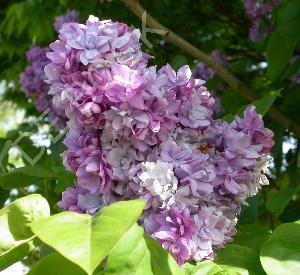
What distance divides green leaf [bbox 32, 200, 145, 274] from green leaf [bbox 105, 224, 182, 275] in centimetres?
8

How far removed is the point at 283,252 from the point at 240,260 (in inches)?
2.9

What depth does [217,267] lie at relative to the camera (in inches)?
35.1

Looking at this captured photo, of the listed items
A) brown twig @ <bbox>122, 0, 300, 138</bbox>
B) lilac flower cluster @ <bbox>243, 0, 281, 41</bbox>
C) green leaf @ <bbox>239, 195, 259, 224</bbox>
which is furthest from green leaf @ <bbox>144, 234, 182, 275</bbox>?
lilac flower cluster @ <bbox>243, 0, 281, 41</bbox>

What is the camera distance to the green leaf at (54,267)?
2.66ft

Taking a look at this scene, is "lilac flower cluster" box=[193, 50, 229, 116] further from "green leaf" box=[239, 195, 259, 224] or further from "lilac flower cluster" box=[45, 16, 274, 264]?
"lilac flower cluster" box=[45, 16, 274, 264]

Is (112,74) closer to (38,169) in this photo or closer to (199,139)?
(199,139)

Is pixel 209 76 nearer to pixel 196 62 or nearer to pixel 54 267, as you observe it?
pixel 196 62

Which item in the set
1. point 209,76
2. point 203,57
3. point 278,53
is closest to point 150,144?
point 203,57

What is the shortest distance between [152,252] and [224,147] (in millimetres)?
282

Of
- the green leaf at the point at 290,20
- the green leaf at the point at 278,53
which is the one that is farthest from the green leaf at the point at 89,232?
the green leaf at the point at 278,53

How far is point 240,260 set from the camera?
93 centimetres

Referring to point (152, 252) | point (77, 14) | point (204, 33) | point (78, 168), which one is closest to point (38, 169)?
point (78, 168)

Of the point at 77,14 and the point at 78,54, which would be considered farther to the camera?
the point at 77,14

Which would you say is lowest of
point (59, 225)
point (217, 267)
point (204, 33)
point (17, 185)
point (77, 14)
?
point (204, 33)
